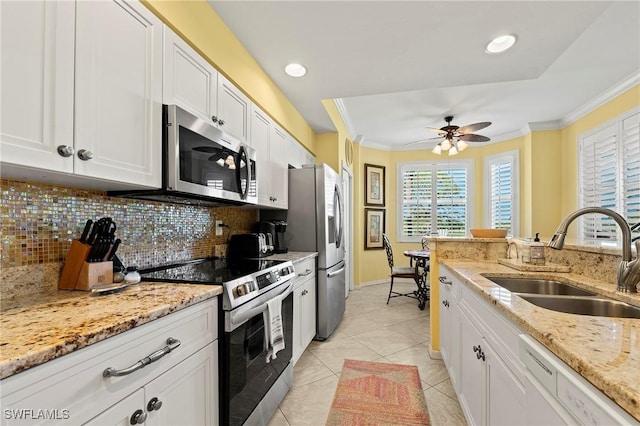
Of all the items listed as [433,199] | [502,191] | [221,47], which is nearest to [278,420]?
[221,47]

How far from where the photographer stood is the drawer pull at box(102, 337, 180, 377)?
81cm

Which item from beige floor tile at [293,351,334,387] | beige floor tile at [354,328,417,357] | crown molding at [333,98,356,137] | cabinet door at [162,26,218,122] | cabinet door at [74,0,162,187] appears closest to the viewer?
cabinet door at [74,0,162,187]

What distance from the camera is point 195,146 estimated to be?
1.56 meters

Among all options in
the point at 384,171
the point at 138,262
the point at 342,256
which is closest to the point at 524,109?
the point at 384,171

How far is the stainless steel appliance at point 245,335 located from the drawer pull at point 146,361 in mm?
313

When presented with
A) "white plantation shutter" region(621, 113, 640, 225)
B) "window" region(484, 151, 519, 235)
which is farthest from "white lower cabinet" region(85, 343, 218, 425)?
"window" region(484, 151, 519, 235)

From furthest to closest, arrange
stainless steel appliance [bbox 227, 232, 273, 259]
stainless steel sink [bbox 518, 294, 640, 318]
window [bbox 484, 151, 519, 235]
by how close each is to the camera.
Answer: window [bbox 484, 151, 519, 235] → stainless steel appliance [bbox 227, 232, 273, 259] → stainless steel sink [bbox 518, 294, 640, 318]

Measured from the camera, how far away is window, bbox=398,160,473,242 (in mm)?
5883

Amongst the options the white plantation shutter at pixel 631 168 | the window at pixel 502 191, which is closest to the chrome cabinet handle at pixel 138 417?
the white plantation shutter at pixel 631 168

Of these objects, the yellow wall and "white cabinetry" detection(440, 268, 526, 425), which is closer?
"white cabinetry" detection(440, 268, 526, 425)

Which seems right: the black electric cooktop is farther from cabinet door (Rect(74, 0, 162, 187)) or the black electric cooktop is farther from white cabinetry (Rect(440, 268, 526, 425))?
white cabinetry (Rect(440, 268, 526, 425))

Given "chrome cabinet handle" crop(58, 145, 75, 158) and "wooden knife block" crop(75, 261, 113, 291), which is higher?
"chrome cabinet handle" crop(58, 145, 75, 158)

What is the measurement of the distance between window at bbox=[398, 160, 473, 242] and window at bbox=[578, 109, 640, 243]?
1.89 m

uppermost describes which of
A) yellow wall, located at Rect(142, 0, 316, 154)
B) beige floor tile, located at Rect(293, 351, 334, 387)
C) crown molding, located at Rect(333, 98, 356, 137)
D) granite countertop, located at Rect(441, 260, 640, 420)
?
crown molding, located at Rect(333, 98, 356, 137)
